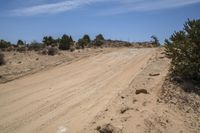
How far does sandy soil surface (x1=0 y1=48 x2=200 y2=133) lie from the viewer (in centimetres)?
934

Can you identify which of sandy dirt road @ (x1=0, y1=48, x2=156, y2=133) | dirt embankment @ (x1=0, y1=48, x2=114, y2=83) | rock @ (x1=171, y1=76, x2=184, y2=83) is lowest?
sandy dirt road @ (x1=0, y1=48, x2=156, y2=133)

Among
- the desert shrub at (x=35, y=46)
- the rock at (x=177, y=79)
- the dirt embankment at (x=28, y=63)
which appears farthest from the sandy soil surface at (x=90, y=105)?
the desert shrub at (x=35, y=46)

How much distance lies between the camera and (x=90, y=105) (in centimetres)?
1202

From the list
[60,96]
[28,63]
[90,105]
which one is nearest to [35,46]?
[28,63]

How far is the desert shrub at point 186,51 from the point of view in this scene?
45.0ft

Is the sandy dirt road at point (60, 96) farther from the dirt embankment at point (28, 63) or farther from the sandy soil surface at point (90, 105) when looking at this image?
the dirt embankment at point (28, 63)

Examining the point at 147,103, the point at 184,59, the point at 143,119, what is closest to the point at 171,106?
the point at 147,103

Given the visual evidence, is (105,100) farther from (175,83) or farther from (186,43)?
(186,43)

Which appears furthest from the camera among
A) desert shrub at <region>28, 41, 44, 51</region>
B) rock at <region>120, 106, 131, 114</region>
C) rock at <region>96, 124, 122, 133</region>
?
desert shrub at <region>28, 41, 44, 51</region>

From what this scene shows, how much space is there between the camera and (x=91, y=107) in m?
11.7

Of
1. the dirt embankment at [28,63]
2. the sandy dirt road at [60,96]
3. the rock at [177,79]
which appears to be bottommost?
the sandy dirt road at [60,96]

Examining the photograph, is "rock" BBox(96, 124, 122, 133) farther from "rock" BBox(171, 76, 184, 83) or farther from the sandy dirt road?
"rock" BBox(171, 76, 184, 83)

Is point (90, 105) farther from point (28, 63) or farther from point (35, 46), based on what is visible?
point (35, 46)

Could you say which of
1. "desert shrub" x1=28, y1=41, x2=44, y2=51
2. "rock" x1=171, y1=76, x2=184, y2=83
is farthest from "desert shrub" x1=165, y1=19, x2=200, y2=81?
"desert shrub" x1=28, y1=41, x2=44, y2=51
